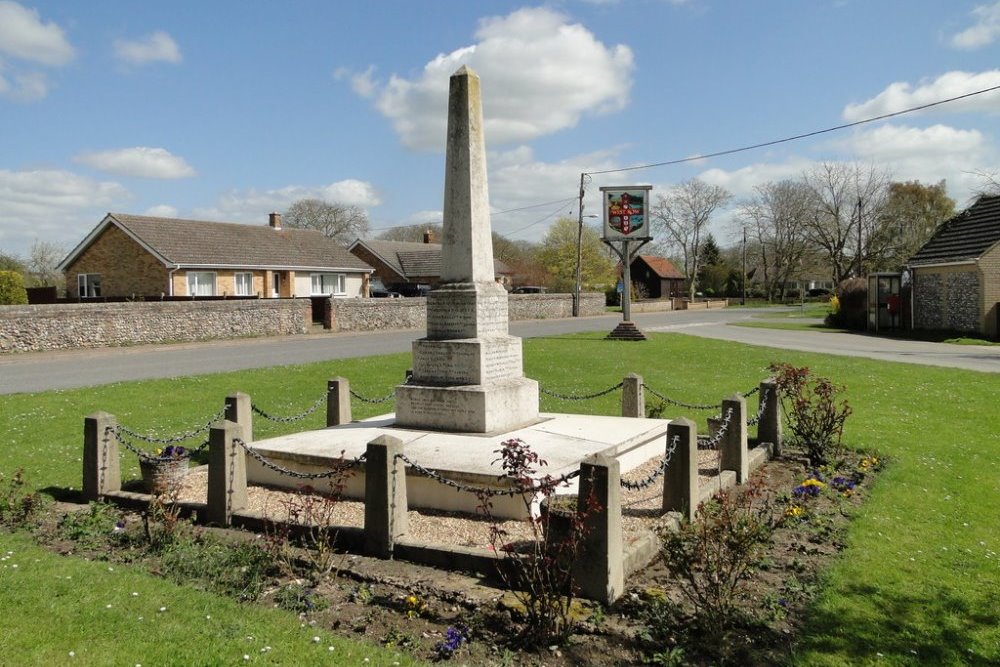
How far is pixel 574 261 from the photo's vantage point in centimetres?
7662

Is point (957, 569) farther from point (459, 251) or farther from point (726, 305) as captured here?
point (726, 305)

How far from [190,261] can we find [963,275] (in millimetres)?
36999

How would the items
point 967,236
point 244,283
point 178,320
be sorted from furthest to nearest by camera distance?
point 244,283 → point 967,236 → point 178,320

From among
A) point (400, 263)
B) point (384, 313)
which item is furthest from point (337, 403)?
point (400, 263)

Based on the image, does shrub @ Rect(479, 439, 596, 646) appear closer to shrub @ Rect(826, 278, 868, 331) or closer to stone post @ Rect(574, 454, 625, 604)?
stone post @ Rect(574, 454, 625, 604)

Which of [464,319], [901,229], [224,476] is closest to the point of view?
[224,476]

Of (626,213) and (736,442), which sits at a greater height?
(626,213)

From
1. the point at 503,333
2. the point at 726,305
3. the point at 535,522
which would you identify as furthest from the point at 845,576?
the point at 726,305

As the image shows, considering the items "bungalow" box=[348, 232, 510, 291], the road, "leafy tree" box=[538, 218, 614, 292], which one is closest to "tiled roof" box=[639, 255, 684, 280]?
"leafy tree" box=[538, 218, 614, 292]

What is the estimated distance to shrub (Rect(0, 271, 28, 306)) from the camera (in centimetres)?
3189

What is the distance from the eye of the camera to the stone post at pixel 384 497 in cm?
635

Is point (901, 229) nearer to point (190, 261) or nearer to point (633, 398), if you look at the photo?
point (190, 261)

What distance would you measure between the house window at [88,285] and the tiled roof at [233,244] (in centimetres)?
420

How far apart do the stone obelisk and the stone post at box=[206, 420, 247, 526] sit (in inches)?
107
